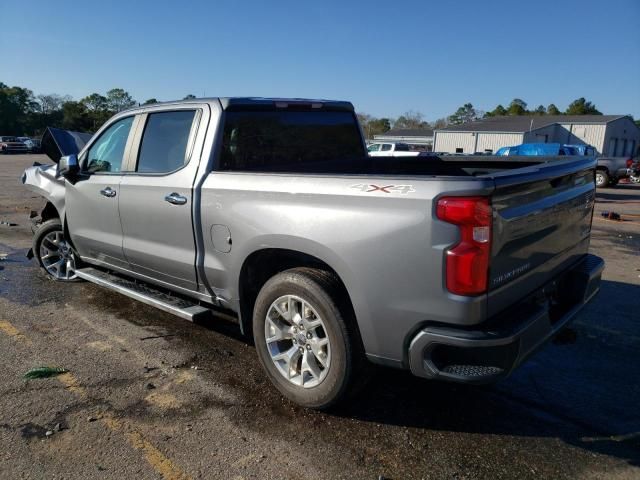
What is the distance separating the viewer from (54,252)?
237 inches

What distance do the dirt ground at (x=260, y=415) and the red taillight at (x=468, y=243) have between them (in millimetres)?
1062

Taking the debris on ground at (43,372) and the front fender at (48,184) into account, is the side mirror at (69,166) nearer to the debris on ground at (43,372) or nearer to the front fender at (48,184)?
the front fender at (48,184)

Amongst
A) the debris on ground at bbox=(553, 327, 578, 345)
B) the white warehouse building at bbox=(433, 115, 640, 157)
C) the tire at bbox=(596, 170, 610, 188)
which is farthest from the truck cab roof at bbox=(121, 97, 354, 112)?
the white warehouse building at bbox=(433, 115, 640, 157)

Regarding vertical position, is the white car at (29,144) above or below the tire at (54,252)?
below

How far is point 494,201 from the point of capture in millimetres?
2555

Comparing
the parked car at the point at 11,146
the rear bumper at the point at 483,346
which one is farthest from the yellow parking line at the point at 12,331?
the parked car at the point at 11,146

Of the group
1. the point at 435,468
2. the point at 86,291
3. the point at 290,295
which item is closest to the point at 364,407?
the point at 435,468

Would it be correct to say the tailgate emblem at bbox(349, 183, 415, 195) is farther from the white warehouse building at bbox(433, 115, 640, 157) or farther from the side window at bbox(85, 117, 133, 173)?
the white warehouse building at bbox(433, 115, 640, 157)

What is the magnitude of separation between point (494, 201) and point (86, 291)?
4.84m

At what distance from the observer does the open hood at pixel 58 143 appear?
20.7ft

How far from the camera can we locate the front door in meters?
4.65

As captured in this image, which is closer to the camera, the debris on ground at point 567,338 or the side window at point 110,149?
the debris on ground at point 567,338

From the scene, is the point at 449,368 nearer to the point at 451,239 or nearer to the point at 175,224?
the point at 451,239

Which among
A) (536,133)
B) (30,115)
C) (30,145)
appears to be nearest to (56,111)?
(30,115)
